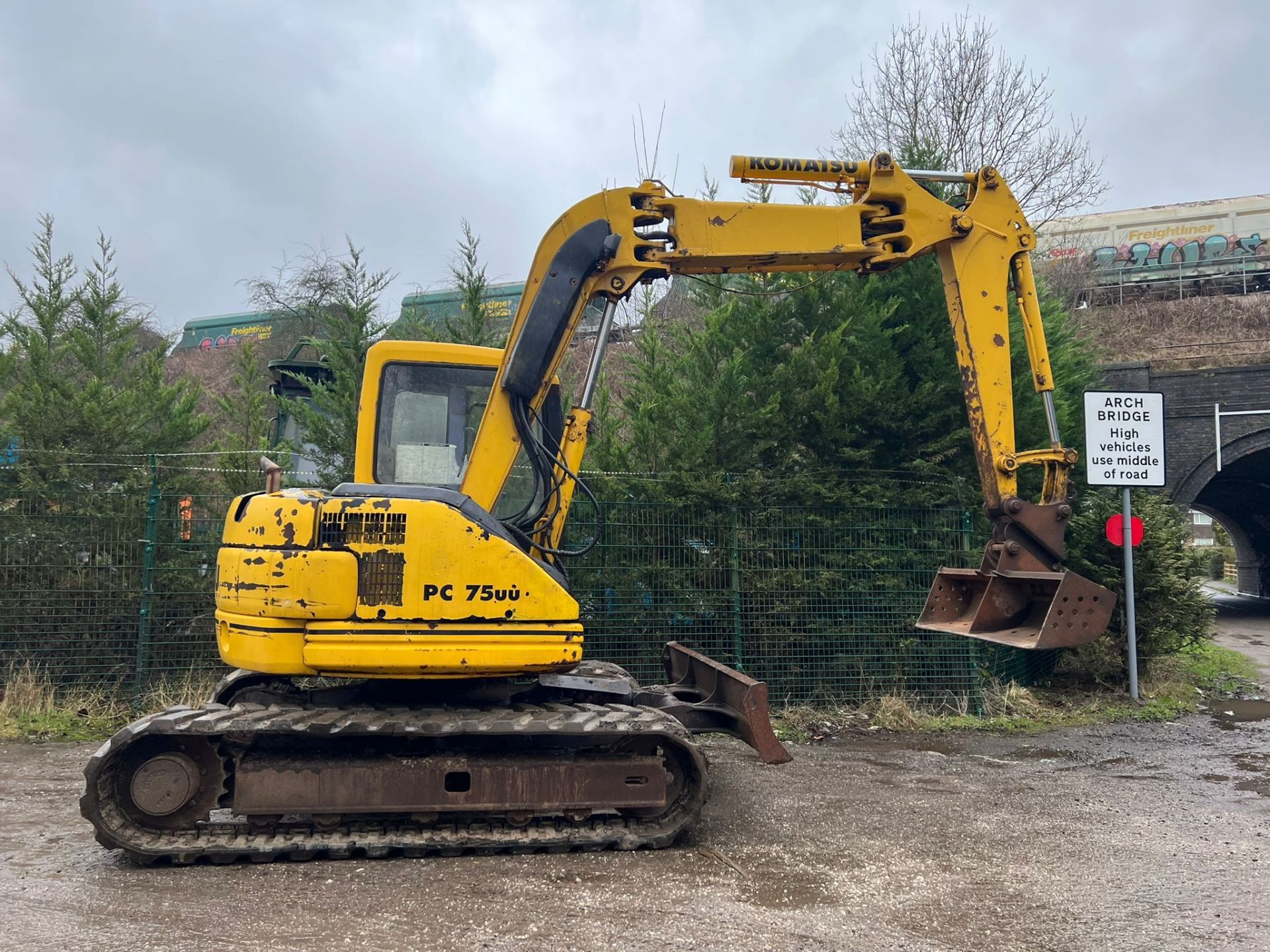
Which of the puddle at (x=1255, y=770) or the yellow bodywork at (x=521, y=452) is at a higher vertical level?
the yellow bodywork at (x=521, y=452)

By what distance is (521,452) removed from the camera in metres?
5.58

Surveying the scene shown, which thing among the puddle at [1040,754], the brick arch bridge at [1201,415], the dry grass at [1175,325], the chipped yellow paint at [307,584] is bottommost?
the puddle at [1040,754]

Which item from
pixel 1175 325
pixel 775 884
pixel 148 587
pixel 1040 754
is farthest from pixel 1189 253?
pixel 148 587

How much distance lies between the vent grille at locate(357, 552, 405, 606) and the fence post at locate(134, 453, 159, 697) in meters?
4.54

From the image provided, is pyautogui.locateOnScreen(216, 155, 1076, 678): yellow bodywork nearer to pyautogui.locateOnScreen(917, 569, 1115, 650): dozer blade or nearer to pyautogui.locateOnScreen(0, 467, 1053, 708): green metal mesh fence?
pyautogui.locateOnScreen(917, 569, 1115, 650): dozer blade

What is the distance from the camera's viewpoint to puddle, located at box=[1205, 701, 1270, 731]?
8.94 metres

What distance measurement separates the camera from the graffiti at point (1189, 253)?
24703 millimetres

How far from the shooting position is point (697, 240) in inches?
232

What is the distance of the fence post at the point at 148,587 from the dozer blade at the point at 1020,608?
6.69 m

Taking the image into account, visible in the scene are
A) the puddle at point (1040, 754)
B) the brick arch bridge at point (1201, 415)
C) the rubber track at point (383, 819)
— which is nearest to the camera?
the rubber track at point (383, 819)

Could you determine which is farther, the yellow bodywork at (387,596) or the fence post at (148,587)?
the fence post at (148,587)

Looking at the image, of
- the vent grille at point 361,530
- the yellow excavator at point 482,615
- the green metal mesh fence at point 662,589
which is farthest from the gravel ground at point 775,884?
the green metal mesh fence at point 662,589

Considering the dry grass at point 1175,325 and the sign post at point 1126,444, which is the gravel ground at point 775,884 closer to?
the sign post at point 1126,444

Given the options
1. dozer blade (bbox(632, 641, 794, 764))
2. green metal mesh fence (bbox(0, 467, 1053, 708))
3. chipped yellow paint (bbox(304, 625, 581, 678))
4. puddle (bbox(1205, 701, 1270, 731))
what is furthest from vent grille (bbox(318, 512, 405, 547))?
puddle (bbox(1205, 701, 1270, 731))
